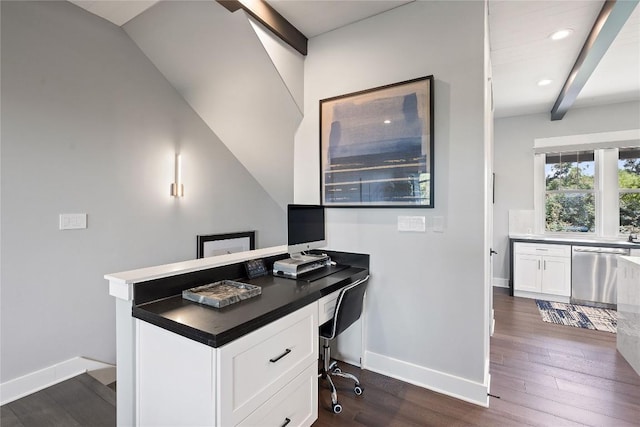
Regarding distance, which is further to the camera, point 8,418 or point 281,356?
point 8,418

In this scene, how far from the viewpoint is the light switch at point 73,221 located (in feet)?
7.33

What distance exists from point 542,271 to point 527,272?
18 cm

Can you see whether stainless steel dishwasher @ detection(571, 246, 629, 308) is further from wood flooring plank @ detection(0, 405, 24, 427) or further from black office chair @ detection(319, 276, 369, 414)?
wood flooring plank @ detection(0, 405, 24, 427)

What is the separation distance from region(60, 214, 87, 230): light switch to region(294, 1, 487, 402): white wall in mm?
1952

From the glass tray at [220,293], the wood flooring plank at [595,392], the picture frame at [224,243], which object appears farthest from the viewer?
the picture frame at [224,243]

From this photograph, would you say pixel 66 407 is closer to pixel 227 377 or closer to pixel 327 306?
pixel 227 377

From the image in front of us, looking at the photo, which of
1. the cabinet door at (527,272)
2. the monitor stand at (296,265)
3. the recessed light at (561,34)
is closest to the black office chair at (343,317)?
the monitor stand at (296,265)

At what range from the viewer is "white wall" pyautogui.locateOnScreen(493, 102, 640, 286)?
4.52m

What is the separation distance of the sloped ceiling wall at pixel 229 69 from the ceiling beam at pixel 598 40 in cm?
229

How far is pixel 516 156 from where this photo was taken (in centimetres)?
488

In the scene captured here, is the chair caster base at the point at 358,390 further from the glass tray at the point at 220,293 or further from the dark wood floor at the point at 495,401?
the glass tray at the point at 220,293

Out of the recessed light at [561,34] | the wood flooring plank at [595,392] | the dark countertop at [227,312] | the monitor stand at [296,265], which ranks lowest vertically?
the wood flooring plank at [595,392]

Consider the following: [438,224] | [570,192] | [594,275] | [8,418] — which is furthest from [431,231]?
[570,192]

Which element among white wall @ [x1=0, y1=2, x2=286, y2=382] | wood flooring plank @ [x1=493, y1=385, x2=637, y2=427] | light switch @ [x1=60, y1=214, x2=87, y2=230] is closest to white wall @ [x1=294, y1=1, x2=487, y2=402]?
wood flooring plank @ [x1=493, y1=385, x2=637, y2=427]
